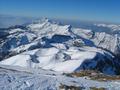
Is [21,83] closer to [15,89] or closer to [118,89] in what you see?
[15,89]

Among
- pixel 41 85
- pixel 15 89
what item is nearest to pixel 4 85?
pixel 15 89

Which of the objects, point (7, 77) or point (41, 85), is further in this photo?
point (7, 77)

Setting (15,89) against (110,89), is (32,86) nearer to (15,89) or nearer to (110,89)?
(15,89)

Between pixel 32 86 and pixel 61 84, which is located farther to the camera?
pixel 61 84

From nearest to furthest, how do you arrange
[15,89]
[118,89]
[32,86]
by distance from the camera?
[15,89] → [32,86] → [118,89]

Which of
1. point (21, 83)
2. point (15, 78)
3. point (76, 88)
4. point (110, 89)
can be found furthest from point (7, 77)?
point (110, 89)

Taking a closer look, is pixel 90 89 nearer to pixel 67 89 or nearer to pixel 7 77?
pixel 67 89

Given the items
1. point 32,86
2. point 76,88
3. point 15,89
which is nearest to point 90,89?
point 76,88

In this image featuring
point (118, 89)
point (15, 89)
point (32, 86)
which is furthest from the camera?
point (118, 89)
